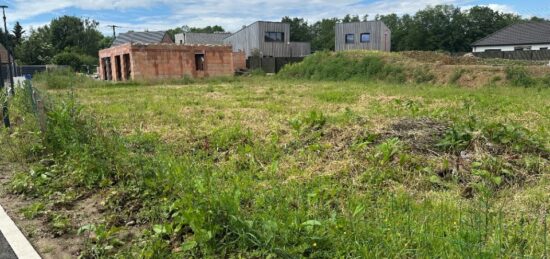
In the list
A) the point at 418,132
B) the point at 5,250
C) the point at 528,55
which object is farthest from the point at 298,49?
the point at 5,250

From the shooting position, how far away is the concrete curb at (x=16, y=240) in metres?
3.08

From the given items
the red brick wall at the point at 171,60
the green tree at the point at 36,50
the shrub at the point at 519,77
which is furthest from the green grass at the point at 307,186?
the green tree at the point at 36,50

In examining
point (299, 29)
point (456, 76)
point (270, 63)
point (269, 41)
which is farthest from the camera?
point (299, 29)

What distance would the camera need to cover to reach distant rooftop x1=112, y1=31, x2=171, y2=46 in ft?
169

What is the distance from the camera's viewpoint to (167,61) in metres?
26.9

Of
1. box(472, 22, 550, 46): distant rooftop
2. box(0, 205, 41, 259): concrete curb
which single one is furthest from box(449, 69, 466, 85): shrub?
box(472, 22, 550, 46): distant rooftop

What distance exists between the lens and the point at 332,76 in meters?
22.3

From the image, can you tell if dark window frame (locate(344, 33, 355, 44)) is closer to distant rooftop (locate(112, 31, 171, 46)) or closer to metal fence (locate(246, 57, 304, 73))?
metal fence (locate(246, 57, 304, 73))

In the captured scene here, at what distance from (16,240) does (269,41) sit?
130 feet

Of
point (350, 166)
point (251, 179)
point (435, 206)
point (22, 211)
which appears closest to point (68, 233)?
point (22, 211)

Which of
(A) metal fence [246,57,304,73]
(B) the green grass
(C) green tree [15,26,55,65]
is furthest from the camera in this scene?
(C) green tree [15,26,55,65]

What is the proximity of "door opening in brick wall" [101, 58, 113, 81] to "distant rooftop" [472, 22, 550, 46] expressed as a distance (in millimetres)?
44352

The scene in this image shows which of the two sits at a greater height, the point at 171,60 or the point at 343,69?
the point at 171,60

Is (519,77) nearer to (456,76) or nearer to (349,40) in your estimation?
(456,76)
